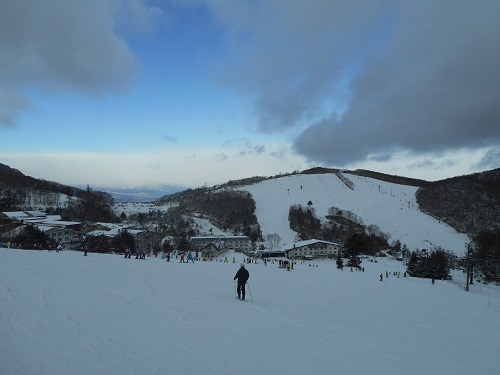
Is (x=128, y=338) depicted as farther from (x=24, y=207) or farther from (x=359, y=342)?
(x=24, y=207)

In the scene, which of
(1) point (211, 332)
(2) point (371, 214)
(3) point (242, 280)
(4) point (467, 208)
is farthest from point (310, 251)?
(4) point (467, 208)

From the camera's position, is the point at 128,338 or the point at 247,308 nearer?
the point at 128,338

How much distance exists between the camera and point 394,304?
14664 mm

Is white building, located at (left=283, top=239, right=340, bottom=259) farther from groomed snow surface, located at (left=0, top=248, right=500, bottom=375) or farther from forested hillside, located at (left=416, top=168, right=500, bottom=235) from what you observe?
forested hillside, located at (left=416, top=168, right=500, bottom=235)

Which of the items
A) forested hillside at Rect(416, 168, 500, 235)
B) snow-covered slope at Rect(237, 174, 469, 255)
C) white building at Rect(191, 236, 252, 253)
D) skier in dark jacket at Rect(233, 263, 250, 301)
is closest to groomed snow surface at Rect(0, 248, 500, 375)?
skier in dark jacket at Rect(233, 263, 250, 301)

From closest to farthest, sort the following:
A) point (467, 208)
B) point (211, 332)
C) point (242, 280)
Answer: point (211, 332), point (242, 280), point (467, 208)

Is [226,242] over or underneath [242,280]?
underneath

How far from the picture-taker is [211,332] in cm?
737

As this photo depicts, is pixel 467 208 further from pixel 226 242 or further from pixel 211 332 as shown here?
pixel 211 332

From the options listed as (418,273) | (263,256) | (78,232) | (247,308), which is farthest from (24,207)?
(247,308)

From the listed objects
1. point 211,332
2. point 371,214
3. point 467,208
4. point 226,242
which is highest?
point 467,208

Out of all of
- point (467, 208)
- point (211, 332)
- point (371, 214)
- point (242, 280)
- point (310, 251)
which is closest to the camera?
point (211, 332)

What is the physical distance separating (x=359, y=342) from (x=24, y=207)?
143m

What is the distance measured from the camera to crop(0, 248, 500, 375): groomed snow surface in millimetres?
5344
